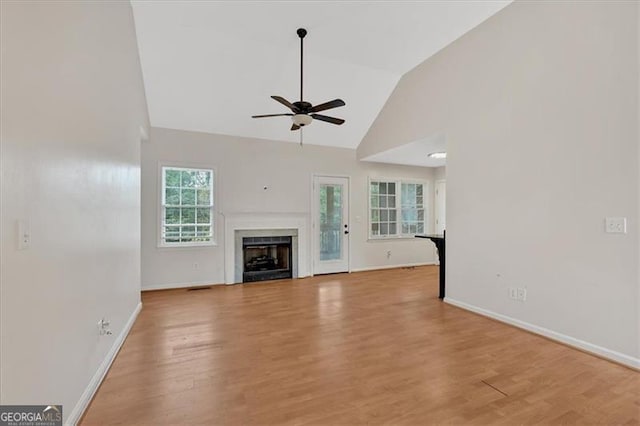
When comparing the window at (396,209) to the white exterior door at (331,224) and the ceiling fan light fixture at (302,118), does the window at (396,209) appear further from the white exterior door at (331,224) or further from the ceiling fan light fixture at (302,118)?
the ceiling fan light fixture at (302,118)

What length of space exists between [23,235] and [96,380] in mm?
1496

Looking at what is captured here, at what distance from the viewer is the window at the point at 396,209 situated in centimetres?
712

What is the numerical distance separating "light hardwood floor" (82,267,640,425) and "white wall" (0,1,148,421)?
526mm

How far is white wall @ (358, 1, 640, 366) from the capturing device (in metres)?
2.62

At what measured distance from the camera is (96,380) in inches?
87.7

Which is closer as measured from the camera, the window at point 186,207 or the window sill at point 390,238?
the window at point 186,207

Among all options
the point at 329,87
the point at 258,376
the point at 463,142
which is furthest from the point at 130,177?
the point at 463,142

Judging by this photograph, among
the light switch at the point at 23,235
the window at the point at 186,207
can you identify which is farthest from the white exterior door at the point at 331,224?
the light switch at the point at 23,235

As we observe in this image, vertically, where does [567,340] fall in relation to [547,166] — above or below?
below

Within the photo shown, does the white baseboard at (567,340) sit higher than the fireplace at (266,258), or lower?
lower

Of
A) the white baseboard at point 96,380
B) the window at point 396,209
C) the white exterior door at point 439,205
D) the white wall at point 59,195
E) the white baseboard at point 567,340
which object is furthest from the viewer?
the white exterior door at point 439,205

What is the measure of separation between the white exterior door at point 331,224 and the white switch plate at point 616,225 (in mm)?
4489

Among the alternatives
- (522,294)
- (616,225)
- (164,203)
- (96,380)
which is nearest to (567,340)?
(522,294)

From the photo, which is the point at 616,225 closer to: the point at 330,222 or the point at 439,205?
the point at 330,222
